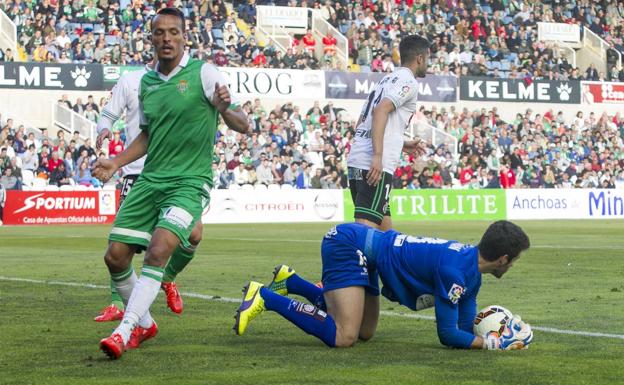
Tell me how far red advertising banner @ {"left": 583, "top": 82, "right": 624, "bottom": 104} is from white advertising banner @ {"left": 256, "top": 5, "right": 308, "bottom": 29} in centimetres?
1192

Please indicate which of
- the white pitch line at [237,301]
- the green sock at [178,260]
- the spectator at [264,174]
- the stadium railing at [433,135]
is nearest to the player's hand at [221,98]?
the green sock at [178,260]

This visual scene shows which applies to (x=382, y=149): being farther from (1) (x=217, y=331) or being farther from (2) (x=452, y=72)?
(2) (x=452, y=72)

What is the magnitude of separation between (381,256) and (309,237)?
16.9 meters

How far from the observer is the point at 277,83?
41.8 meters

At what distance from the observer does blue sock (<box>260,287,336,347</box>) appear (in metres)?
7.80

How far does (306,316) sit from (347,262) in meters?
0.45

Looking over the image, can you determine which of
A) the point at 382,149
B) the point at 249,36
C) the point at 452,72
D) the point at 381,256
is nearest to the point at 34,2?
the point at 249,36

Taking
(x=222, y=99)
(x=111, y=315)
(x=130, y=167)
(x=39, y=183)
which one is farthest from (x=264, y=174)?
(x=222, y=99)

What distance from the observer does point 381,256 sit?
308 inches

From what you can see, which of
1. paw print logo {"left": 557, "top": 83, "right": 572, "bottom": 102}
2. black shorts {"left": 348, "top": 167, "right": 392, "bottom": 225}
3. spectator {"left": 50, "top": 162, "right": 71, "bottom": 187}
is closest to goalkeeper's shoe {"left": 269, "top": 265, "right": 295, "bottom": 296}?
black shorts {"left": 348, "top": 167, "right": 392, "bottom": 225}

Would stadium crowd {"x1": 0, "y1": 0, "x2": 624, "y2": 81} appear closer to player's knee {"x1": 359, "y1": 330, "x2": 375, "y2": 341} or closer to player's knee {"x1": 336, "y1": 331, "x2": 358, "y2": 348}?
player's knee {"x1": 359, "y1": 330, "x2": 375, "y2": 341}

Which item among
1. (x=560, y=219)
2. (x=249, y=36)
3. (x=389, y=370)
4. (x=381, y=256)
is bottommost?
(x=560, y=219)

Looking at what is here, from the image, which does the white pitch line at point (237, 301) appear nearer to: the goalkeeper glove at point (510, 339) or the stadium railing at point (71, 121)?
the goalkeeper glove at point (510, 339)

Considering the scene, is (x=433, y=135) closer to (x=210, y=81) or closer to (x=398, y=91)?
(x=398, y=91)
